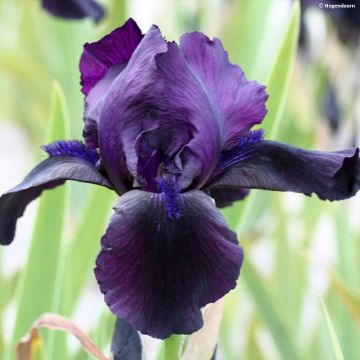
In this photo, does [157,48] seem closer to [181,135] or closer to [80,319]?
[181,135]

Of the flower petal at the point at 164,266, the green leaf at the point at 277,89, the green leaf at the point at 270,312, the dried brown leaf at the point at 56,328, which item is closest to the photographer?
the flower petal at the point at 164,266

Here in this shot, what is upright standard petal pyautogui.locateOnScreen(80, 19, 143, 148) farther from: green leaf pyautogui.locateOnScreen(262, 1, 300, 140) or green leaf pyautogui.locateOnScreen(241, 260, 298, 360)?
green leaf pyautogui.locateOnScreen(241, 260, 298, 360)

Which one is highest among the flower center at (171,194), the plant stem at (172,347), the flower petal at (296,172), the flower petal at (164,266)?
the flower petal at (296,172)

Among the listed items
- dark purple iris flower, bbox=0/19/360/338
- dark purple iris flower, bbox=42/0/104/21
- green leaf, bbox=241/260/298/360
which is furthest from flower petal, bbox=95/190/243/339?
dark purple iris flower, bbox=42/0/104/21

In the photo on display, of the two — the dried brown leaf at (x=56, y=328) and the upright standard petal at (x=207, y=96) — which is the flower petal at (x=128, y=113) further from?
the dried brown leaf at (x=56, y=328)

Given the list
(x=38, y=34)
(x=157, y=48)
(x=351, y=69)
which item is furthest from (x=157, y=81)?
(x=38, y=34)

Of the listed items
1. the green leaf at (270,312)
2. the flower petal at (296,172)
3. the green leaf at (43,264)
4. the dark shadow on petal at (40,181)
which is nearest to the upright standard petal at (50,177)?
the dark shadow on petal at (40,181)
